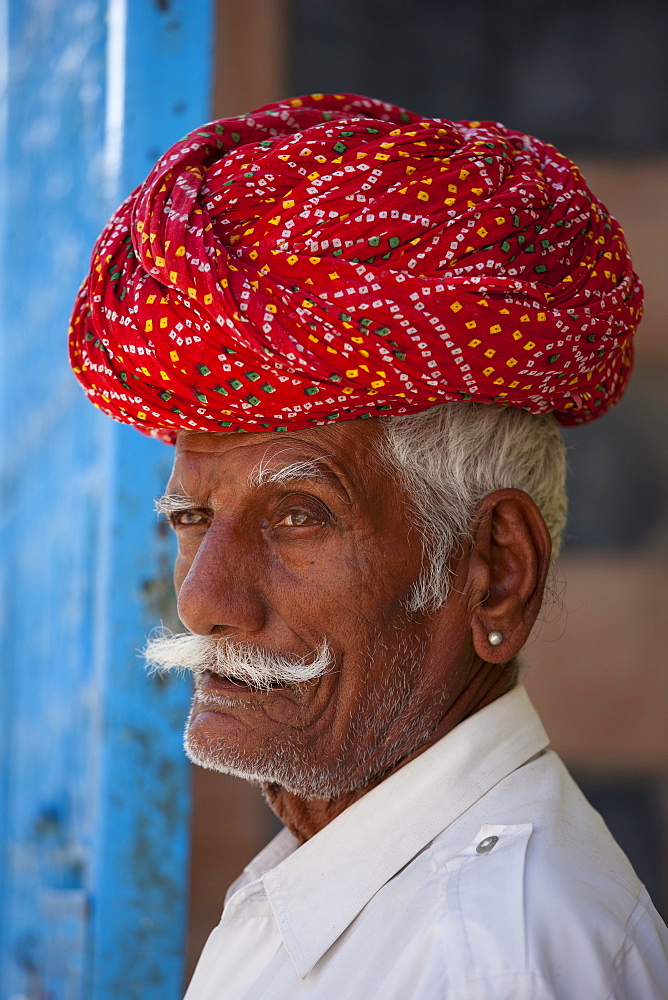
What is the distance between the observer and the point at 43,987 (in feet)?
9.06

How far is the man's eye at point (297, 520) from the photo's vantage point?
160 centimetres

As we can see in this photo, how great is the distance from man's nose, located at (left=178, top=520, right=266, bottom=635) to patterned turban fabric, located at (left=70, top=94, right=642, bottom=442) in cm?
20

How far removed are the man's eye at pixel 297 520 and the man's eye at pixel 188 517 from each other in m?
0.21

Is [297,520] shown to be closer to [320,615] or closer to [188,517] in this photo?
[320,615]

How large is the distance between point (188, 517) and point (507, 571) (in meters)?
0.58

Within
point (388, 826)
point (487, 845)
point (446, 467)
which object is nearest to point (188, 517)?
point (446, 467)

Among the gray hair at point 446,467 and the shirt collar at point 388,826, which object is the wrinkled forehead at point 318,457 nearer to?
the gray hair at point 446,467

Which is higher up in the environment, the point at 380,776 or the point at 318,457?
the point at 318,457

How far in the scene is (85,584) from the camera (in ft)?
8.89

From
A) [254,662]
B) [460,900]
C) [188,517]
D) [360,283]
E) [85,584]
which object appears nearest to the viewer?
[460,900]

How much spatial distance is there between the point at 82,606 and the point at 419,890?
1606mm

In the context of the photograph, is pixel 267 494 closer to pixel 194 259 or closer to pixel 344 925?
pixel 194 259

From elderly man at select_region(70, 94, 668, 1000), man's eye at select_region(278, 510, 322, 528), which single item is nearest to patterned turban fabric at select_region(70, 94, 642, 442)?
elderly man at select_region(70, 94, 668, 1000)

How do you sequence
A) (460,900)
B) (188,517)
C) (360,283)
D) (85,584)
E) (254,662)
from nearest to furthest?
1. (460,900)
2. (360,283)
3. (254,662)
4. (188,517)
5. (85,584)
